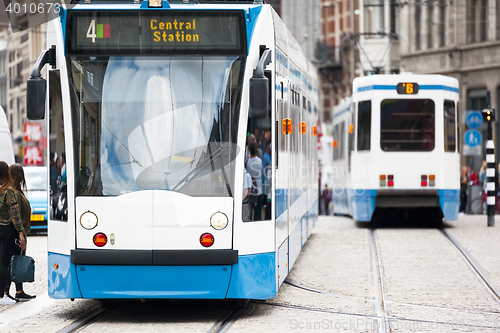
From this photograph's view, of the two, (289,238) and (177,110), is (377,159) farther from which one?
(177,110)

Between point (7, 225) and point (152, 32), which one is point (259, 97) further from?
point (7, 225)

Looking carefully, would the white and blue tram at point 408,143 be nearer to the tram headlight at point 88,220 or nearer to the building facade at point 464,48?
the tram headlight at point 88,220

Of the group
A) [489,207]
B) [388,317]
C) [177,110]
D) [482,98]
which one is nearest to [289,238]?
[388,317]

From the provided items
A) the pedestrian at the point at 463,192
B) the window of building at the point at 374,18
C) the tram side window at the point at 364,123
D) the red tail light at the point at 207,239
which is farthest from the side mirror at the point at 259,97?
the window of building at the point at 374,18

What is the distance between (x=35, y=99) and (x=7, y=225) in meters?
2.36

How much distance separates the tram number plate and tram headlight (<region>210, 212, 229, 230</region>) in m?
12.0

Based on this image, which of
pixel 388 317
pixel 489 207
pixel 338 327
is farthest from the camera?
pixel 489 207

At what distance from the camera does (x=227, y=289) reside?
9.62m

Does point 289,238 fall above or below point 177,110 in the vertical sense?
below

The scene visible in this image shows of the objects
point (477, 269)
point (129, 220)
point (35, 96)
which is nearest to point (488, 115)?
point (477, 269)

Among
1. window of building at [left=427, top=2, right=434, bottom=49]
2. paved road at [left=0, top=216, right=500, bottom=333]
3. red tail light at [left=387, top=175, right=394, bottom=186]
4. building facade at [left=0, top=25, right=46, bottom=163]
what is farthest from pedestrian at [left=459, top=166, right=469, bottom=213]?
building facade at [left=0, top=25, right=46, bottom=163]

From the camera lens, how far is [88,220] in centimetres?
959

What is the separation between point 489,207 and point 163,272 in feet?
47.4

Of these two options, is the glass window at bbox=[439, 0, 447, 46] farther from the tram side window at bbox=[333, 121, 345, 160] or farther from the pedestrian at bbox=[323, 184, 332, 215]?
the tram side window at bbox=[333, 121, 345, 160]
